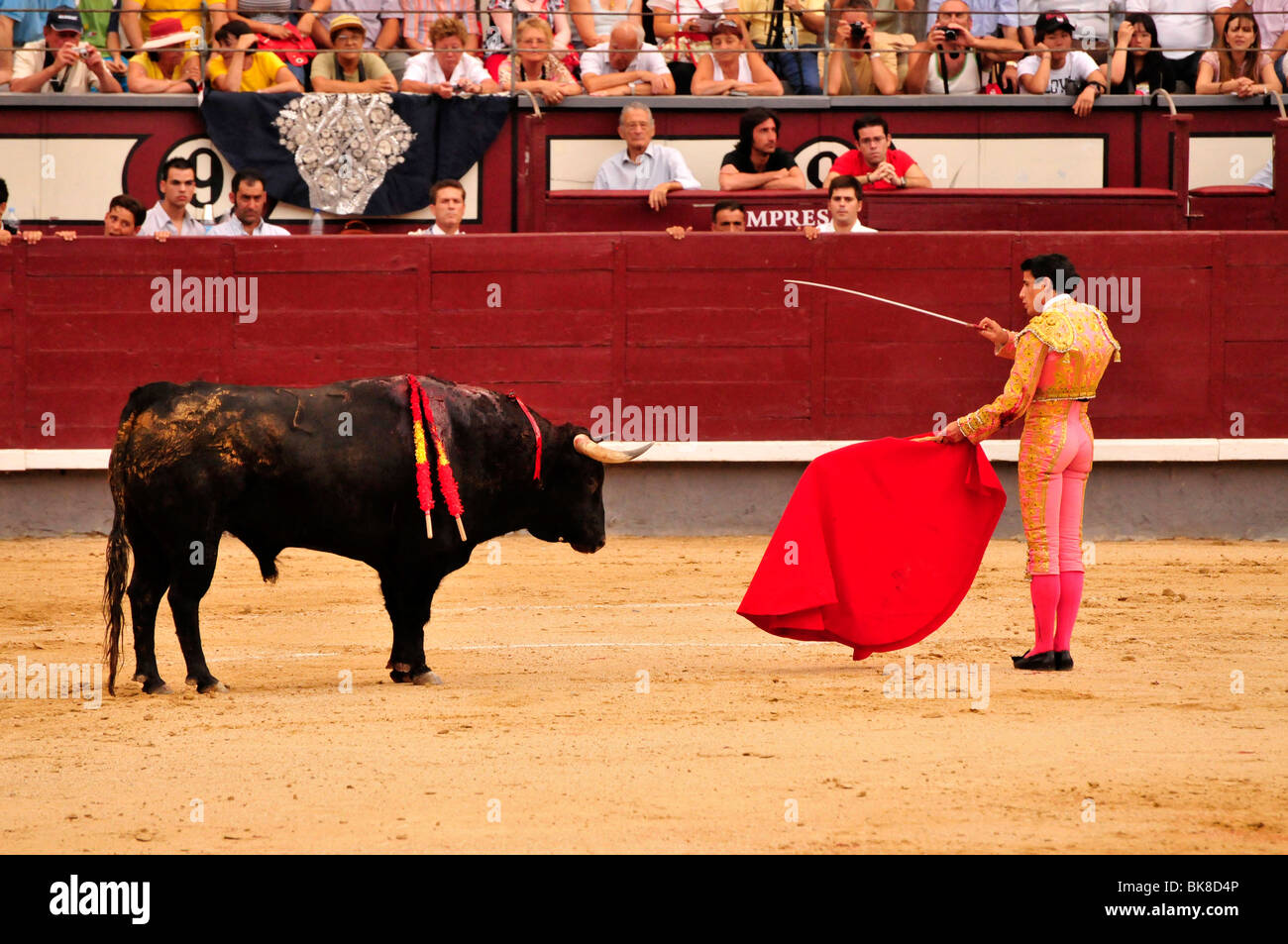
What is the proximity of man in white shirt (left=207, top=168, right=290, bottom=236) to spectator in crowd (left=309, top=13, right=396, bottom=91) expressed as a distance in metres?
0.84

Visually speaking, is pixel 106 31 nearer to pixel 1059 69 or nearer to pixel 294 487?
pixel 1059 69

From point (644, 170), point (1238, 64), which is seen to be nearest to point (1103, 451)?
point (1238, 64)

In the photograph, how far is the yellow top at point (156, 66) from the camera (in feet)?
36.0

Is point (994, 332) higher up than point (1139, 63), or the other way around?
point (1139, 63)

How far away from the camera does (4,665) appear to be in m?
6.29

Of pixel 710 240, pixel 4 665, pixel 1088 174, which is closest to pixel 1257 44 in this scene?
pixel 1088 174

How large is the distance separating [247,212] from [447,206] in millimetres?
1181

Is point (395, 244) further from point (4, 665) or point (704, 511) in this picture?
point (4, 665)

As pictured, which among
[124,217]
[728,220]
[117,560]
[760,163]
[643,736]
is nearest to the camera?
[643,736]

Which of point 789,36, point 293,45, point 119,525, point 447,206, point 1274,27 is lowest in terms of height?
point 119,525

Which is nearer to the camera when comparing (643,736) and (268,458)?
(643,736)

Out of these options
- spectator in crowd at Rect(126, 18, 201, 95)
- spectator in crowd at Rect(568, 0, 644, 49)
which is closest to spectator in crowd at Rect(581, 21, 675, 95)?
spectator in crowd at Rect(568, 0, 644, 49)

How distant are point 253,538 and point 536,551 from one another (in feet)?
13.2

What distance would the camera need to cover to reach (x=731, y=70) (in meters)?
11.2
